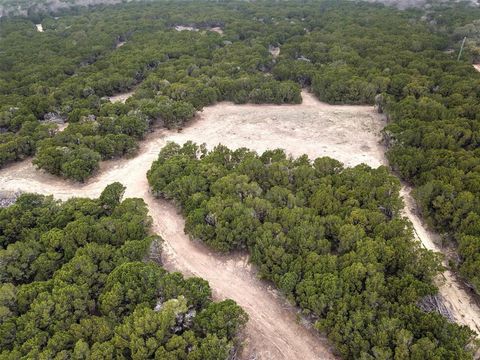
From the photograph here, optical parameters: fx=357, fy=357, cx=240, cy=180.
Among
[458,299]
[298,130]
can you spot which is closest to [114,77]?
[298,130]

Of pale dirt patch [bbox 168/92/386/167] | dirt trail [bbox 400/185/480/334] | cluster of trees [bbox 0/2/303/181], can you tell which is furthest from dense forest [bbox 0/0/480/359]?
pale dirt patch [bbox 168/92/386/167]

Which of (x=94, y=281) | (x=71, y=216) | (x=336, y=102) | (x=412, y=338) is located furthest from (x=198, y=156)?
(x=412, y=338)

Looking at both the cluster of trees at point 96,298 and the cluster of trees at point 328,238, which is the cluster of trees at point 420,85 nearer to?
the cluster of trees at point 328,238

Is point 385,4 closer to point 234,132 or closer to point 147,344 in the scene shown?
point 234,132

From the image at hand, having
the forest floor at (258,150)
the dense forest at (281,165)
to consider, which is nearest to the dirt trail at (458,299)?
the forest floor at (258,150)

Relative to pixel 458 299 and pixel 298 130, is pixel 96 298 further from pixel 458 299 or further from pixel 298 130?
pixel 298 130

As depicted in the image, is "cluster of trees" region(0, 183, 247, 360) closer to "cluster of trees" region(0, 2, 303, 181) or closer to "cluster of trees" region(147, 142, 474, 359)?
"cluster of trees" region(147, 142, 474, 359)

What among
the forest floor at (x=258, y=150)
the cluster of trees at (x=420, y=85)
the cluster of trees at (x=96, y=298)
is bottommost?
the forest floor at (x=258, y=150)
